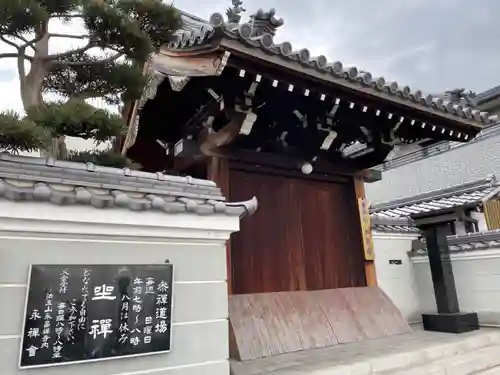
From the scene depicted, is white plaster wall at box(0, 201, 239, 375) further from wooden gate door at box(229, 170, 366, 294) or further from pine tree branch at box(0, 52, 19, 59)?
pine tree branch at box(0, 52, 19, 59)

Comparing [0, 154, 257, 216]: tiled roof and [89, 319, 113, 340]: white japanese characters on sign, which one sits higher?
[0, 154, 257, 216]: tiled roof

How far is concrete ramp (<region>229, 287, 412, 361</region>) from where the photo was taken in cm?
437

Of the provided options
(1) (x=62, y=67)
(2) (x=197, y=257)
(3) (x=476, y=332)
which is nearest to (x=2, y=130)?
(2) (x=197, y=257)

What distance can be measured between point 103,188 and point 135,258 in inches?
22.3

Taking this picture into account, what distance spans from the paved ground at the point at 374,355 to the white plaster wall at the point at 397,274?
5.02 ft

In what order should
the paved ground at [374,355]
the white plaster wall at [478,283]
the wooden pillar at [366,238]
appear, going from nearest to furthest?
1. the paved ground at [374,355]
2. the wooden pillar at [366,238]
3. the white plaster wall at [478,283]

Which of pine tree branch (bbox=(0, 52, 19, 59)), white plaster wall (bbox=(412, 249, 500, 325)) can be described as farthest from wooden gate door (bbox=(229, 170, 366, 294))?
pine tree branch (bbox=(0, 52, 19, 59))

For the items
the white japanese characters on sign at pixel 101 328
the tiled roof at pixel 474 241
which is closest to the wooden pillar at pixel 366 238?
the tiled roof at pixel 474 241

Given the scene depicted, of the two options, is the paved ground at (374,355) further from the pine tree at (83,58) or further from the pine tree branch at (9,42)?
the pine tree branch at (9,42)

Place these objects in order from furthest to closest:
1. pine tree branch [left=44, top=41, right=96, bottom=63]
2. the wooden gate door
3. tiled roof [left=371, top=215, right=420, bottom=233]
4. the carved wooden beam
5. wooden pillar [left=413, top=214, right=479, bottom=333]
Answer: tiled roof [left=371, top=215, right=420, bottom=233] < wooden pillar [left=413, top=214, right=479, bottom=333] < the wooden gate door < the carved wooden beam < pine tree branch [left=44, top=41, right=96, bottom=63]

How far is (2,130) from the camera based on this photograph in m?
2.74

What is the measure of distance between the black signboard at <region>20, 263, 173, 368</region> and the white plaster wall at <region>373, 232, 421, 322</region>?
4914mm

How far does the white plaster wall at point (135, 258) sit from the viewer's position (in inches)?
97.0

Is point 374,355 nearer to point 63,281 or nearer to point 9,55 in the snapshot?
point 63,281
